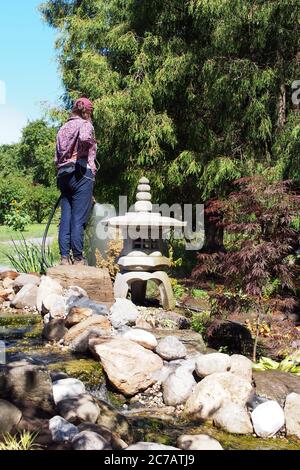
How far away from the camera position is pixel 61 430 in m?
2.81

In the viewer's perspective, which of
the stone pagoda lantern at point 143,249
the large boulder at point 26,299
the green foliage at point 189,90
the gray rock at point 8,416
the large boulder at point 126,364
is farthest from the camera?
the green foliage at point 189,90

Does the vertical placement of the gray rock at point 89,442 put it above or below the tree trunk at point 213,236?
below

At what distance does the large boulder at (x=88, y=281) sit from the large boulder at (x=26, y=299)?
27 cm

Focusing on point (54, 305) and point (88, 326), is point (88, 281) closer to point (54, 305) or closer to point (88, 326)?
point (54, 305)

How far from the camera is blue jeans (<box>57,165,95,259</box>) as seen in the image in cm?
604

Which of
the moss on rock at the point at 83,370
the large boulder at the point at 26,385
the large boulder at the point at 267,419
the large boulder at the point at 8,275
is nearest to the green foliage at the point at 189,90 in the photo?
the large boulder at the point at 8,275

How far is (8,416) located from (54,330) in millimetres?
1935

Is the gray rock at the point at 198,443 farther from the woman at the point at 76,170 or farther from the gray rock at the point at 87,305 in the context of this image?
the woman at the point at 76,170

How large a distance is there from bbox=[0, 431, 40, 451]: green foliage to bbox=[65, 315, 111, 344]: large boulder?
1.80m

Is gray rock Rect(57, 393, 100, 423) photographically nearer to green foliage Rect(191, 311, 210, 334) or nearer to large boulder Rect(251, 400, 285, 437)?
large boulder Rect(251, 400, 285, 437)

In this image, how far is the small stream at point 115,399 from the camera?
134 inches

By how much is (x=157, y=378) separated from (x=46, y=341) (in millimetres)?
1122

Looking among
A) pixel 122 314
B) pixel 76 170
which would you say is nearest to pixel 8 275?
pixel 76 170
